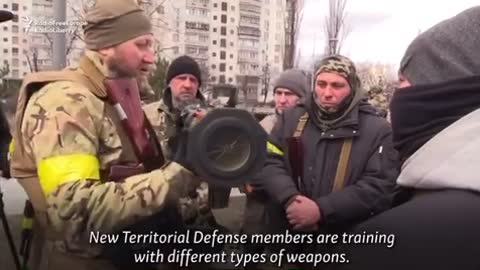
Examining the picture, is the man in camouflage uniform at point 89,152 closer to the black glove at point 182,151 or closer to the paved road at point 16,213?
the black glove at point 182,151

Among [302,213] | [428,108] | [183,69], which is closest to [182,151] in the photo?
[428,108]

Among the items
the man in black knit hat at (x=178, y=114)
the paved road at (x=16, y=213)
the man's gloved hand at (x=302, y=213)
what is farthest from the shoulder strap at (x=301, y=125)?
the paved road at (x=16, y=213)

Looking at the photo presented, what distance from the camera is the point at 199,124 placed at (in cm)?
164

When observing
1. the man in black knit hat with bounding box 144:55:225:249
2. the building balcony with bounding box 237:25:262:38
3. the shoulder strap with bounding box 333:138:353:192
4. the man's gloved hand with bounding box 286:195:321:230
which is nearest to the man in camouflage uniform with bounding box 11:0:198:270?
the man in black knit hat with bounding box 144:55:225:249

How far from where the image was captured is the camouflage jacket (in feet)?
5.41

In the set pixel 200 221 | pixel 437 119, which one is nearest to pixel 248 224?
pixel 200 221

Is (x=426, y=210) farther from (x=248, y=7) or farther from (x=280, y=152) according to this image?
(x=248, y=7)

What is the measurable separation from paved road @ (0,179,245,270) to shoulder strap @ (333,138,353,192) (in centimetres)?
92

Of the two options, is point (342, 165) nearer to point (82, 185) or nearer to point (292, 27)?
point (82, 185)

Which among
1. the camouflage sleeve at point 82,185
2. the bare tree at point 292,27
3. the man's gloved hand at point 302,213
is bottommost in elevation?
the man's gloved hand at point 302,213

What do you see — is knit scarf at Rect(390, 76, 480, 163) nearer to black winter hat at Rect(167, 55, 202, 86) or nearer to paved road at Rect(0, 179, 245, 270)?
paved road at Rect(0, 179, 245, 270)

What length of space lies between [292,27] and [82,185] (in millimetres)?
17916

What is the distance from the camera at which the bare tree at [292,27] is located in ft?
60.7

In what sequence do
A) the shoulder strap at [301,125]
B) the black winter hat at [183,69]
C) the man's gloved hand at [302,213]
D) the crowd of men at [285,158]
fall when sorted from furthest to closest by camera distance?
the black winter hat at [183,69]
the shoulder strap at [301,125]
the man's gloved hand at [302,213]
the crowd of men at [285,158]
